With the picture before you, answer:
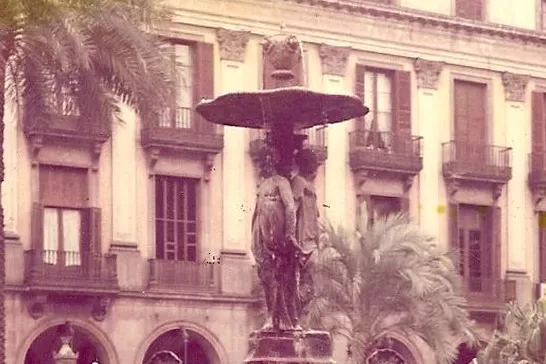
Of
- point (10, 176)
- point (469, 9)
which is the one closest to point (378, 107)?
point (469, 9)

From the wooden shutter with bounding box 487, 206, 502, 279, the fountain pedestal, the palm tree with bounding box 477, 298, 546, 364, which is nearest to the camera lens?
the fountain pedestal

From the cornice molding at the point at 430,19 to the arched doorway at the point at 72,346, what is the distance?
9947 millimetres

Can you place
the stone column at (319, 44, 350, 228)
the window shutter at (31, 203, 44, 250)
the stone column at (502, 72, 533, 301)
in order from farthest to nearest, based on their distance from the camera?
the stone column at (502, 72, 533, 301), the stone column at (319, 44, 350, 228), the window shutter at (31, 203, 44, 250)

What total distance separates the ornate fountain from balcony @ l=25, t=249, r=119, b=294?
2195 centimetres

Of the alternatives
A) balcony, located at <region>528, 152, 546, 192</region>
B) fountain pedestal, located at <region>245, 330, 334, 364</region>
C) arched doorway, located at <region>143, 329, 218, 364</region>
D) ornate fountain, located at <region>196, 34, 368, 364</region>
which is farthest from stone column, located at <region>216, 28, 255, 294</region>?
fountain pedestal, located at <region>245, 330, 334, 364</region>

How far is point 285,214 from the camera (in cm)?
1900

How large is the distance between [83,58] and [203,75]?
15.5 meters

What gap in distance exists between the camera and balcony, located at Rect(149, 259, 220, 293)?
43.3 meters

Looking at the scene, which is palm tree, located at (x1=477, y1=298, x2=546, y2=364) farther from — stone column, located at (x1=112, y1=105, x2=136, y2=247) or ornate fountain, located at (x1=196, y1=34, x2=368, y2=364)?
ornate fountain, located at (x1=196, y1=34, x2=368, y2=364)

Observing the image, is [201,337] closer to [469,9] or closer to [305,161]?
[469,9]

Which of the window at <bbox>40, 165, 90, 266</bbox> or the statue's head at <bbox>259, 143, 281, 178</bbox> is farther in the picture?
the window at <bbox>40, 165, 90, 266</bbox>

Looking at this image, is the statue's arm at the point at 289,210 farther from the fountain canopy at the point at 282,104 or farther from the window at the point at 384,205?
the window at the point at 384,205

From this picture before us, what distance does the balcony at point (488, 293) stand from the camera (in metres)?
48.0

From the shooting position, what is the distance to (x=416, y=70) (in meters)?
48.5
